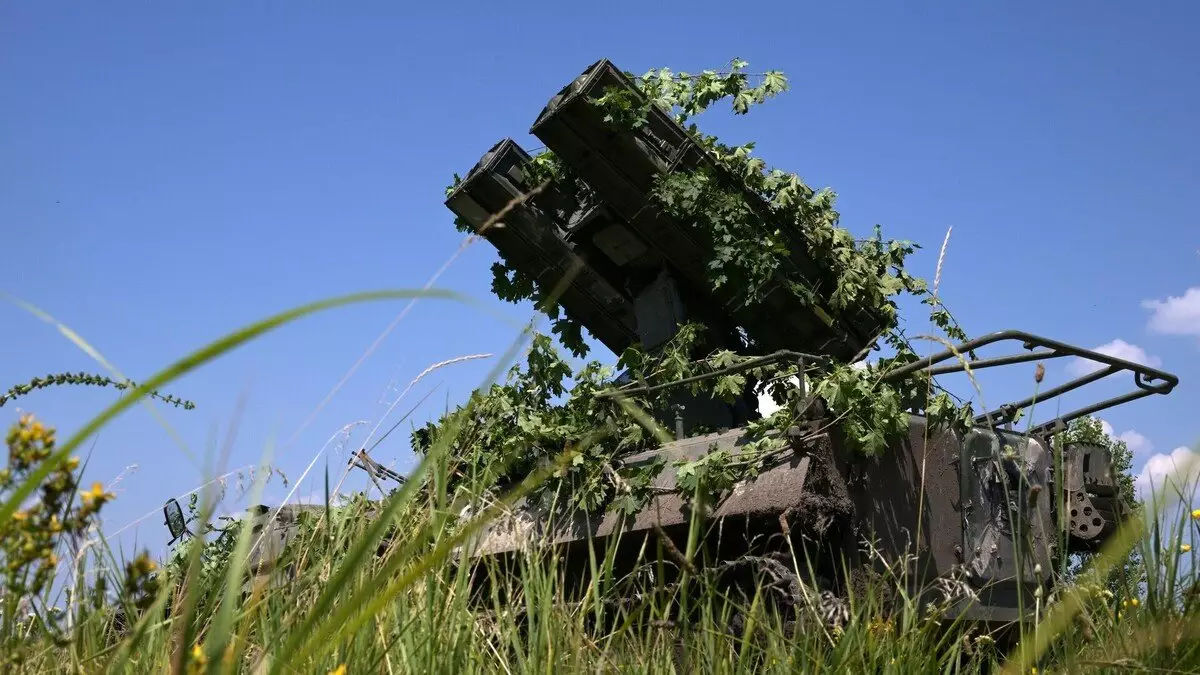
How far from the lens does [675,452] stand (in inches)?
212

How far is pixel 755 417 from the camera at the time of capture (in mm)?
6605

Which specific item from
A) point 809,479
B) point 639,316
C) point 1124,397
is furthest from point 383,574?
point 639,316

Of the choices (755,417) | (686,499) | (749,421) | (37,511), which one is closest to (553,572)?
(37,511)

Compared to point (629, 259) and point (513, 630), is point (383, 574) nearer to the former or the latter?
point (513, 630)

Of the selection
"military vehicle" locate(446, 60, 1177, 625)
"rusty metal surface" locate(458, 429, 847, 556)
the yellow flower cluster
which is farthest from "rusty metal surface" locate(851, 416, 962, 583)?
the yellow flower cluster

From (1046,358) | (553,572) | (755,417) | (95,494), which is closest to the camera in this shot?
(95,494)

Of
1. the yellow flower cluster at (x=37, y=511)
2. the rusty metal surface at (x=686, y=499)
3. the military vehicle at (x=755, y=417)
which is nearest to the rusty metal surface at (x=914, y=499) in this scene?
the military vehicle at (x=755, y=417)

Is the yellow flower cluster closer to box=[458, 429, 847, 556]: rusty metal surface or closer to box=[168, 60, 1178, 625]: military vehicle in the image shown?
box=[168, 60, 1178, 625]: military vehicle

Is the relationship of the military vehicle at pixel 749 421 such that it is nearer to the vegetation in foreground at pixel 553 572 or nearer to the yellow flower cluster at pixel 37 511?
the vegetation in foreground at pixel 553 572

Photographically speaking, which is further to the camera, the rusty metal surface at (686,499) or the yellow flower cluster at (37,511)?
the rusty metal surface at (686,499)

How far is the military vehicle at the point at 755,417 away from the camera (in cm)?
474

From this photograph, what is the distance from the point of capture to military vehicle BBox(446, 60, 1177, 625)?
474cm

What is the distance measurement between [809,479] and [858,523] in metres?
0.31

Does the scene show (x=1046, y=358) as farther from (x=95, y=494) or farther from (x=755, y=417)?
(x=95, y=494)
